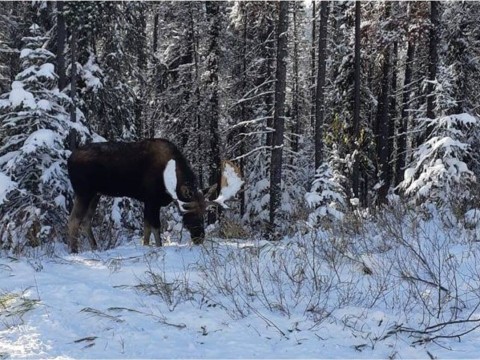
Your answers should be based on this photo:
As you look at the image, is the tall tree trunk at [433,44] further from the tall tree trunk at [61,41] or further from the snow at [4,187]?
the snow at [4,187]

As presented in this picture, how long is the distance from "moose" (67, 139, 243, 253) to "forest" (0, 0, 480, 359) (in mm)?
573

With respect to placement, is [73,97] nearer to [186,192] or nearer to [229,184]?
[186,192]

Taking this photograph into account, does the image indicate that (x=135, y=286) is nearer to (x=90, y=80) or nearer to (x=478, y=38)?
(x=90, y=80)

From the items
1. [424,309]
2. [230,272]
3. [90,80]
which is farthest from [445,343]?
[90,80]

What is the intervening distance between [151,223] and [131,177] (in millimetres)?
904

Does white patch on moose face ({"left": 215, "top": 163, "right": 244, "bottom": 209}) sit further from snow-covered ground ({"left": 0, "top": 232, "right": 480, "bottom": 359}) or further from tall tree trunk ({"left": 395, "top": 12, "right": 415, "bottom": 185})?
tall tree trunk ({"left": 395, "top": 12, "right": 415, "bottom": 185})

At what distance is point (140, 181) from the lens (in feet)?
29.7

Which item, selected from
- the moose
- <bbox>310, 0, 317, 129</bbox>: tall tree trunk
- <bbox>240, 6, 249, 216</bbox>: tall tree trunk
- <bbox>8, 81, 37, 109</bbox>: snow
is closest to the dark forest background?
<bbox>8, 81, 37, 109</bbox>: snow

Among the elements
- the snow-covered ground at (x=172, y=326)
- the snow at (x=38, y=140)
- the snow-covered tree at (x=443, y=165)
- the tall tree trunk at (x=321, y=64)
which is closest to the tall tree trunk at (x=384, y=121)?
the tall tree trunk at (x=321, y=64)

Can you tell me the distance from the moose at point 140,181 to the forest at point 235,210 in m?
0.57

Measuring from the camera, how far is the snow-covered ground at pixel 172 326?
4004 millimetres

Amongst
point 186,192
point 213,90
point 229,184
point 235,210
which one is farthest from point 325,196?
point 213,90

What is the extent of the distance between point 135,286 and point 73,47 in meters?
11.2

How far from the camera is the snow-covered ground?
13.1 ft
